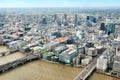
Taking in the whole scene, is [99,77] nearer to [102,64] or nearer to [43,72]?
[102,64]

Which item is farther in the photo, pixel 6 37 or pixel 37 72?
pixel 6 37

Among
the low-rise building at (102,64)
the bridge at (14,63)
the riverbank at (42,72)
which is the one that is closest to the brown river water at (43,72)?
the riverbank at (42,72)

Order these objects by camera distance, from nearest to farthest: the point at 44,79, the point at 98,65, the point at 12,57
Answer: the point at 44,79, the point at 98,65, the point at 12,57

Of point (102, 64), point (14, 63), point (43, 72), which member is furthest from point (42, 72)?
point (102, 64)

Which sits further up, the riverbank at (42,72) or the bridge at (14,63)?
the bridge at (14,63)

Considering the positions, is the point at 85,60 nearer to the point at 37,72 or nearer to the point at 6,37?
the point at 37,72

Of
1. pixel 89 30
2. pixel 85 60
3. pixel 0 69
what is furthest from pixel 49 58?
pixel 89 30

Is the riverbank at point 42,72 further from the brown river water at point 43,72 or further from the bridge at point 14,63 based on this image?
the bridge at point 14,63

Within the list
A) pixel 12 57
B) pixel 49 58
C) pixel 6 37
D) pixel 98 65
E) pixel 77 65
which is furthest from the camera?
pixel 6 37
